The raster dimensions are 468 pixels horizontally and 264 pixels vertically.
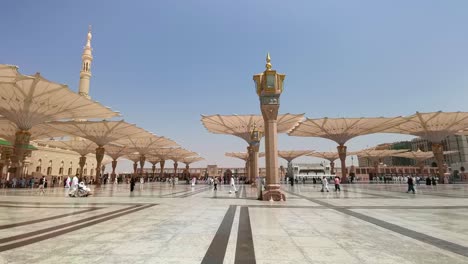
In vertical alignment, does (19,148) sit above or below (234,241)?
above

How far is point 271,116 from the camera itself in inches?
603

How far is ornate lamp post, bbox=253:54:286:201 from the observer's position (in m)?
14.8

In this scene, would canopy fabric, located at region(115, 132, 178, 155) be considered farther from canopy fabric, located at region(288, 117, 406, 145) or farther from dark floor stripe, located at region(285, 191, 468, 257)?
dark floor stripe, located at region(285, 191, 468, 257)

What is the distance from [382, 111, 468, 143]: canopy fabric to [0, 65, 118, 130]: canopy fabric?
4506 cm

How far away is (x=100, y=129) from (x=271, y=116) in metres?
33.9

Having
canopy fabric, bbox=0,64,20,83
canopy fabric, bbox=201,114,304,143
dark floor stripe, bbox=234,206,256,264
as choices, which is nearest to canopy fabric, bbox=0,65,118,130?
canopy fabric, bbox=0,64,20,83

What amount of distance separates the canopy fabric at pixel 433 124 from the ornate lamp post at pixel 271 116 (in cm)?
3416

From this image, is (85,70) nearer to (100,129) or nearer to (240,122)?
(100,129)

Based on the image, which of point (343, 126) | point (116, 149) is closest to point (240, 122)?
point (343, 126)

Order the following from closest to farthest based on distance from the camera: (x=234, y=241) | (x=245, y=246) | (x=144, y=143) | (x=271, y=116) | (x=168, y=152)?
1. (x=245, y=246)
2. (x=234, y=241)
3. (x=271, y=116)
4. (x=144, y=143)
5. (x=168, y=152)

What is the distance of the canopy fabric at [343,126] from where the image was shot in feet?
135

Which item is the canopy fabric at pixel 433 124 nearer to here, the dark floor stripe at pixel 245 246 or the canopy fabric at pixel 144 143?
the dark floor stripe at pixel 245 246


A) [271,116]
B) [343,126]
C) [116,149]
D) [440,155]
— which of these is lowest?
[440,155]

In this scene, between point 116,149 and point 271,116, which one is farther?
point 116,149
